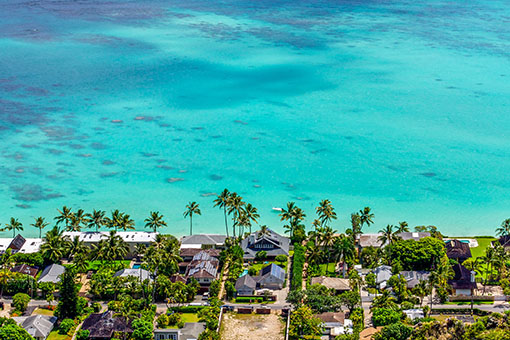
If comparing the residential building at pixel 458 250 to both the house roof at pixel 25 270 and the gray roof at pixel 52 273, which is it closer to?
the gray roof at pixel 52 273

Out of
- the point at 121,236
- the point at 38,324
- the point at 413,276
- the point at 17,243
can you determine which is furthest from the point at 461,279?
the point at 17,243

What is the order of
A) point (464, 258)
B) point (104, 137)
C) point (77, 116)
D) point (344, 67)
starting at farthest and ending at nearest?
1. point (344, 67)
2. point (77, 116)
3. point (104, 137)
4. point (464, 258)

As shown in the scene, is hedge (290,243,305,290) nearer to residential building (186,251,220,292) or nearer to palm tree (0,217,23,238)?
residential building (186,251,220,292)

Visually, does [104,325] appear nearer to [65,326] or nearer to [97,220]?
[65,326]

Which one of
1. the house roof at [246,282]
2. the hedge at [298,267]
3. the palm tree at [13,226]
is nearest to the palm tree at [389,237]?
the hedge at [298,267]

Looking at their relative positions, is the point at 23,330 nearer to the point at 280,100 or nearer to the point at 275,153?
the point at 275,153

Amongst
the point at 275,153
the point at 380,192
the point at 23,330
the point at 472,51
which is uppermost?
the point at 472,51

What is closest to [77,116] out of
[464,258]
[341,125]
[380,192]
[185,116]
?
[185,116]
